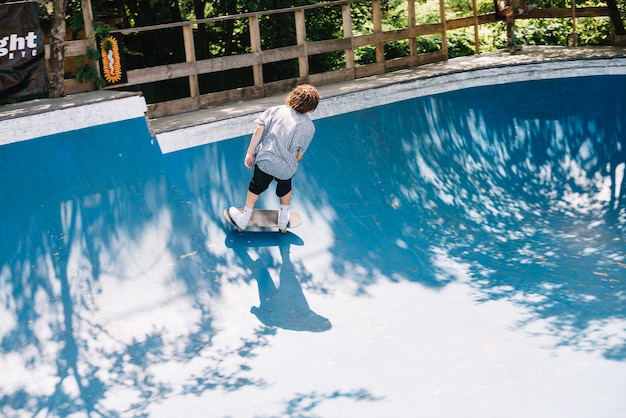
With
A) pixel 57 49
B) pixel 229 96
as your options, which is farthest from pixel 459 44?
pixel 57 49

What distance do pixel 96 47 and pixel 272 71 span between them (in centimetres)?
512

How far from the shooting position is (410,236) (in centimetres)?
843

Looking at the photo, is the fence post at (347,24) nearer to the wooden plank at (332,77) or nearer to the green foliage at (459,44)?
the wooden plank at (332,77)

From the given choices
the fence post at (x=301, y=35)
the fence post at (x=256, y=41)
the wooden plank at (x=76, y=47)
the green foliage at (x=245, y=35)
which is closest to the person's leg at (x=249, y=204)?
the wooden plank at (x=76, y=47)

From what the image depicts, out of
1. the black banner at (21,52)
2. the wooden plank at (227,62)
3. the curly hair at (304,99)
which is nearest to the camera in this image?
the curly hair at (304,99)

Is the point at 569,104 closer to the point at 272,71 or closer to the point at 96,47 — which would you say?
the point at 272,71

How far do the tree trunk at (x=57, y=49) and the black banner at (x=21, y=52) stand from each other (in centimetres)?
35

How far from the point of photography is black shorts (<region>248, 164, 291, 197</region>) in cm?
757

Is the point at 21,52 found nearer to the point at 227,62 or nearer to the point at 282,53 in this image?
the point at 227,62

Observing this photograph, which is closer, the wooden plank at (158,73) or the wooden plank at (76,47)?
the wooden plank at (76,47)

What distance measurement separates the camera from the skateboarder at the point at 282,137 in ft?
23.9

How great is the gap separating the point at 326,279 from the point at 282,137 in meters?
1.37

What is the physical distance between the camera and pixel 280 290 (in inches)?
277

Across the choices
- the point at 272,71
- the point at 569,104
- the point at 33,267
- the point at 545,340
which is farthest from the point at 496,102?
the point at 33,267
